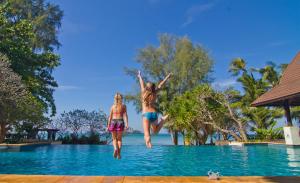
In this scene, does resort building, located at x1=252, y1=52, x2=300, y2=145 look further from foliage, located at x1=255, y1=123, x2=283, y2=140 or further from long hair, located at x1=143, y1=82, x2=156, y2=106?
long hair, located at x1=143, y1=82, x2=156, y2=106

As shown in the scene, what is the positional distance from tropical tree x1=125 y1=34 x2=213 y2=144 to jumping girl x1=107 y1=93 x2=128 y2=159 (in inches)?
999

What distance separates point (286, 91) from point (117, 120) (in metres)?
13.0

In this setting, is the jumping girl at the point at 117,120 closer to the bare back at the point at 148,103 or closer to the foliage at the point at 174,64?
the bare back at the point at 148,103

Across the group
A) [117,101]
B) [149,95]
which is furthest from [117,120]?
[149,95]

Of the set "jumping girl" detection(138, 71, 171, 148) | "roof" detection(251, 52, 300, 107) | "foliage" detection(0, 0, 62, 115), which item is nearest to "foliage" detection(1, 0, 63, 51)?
"foliage" detection(0, 0, 62, 115)

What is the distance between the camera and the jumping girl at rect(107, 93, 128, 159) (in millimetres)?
6816

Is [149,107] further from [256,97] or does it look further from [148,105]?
[256,97]

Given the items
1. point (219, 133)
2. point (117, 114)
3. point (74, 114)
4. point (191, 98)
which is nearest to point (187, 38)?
point (191, 98)

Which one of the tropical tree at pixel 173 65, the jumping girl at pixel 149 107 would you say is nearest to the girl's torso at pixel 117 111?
the jumping girl at pixel 149 107

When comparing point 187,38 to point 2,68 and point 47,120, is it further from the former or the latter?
point 2,68

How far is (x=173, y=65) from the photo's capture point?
34.1 m

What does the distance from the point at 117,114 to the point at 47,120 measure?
76.5 ft

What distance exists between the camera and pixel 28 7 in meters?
31.8

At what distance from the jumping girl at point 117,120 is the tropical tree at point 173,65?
25.4m
